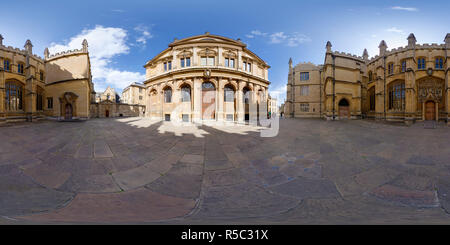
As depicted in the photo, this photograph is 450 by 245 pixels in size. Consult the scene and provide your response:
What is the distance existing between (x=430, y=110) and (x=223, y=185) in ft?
101

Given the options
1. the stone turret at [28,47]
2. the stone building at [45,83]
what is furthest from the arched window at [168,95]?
the stone turret at [28,47]

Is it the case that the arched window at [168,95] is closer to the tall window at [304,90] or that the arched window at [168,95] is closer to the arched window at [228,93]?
the arched window at [228,93]

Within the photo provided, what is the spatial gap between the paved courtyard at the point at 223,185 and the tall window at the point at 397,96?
20.7 meters

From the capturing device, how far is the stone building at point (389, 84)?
20.6 metres

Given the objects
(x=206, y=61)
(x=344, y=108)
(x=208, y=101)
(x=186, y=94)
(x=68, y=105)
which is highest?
(x=206, y=61)

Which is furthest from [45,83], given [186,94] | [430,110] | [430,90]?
[430,110]

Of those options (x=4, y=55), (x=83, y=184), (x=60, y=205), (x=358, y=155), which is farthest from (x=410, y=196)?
(x=4, y=55)

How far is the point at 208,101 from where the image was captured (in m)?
21.4

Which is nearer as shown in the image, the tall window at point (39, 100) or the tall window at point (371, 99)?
the tall window at point (39, 100)

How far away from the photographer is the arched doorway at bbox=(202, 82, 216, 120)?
2134cm

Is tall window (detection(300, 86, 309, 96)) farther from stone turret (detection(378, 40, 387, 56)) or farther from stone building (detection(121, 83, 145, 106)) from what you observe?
stone building (detection(121, 83, 145, 106))

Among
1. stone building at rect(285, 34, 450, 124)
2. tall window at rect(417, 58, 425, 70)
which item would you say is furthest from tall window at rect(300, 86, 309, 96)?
tall window at rect(417, 58, 425, 70)

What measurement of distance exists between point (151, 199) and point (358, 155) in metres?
6.86

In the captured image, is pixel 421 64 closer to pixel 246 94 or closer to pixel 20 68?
pixel 246 94
